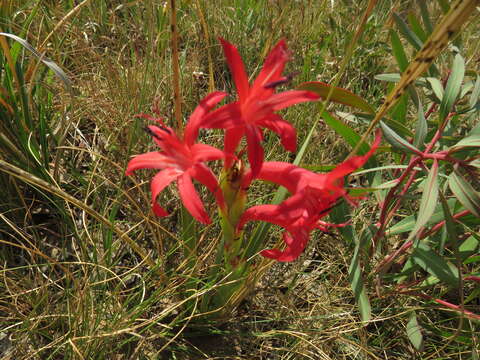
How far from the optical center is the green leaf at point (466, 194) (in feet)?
2.80

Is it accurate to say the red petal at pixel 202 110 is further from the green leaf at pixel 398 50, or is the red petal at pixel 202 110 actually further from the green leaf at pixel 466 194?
the green leaf at pixel 398 50

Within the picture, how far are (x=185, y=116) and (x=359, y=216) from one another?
2.60ft

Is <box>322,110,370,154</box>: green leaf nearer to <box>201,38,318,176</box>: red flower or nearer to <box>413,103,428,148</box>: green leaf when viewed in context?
<box>413,103,428,148</box>: green leaf

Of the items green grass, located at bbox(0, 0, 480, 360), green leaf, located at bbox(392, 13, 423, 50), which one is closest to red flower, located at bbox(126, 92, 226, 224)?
green grass, located at bbox(0, 0, 480, 360)

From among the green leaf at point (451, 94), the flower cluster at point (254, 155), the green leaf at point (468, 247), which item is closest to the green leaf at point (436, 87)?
the green leaf at point (451, 94)

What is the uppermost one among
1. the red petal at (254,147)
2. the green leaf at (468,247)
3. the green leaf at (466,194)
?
the red petal at (254,147)

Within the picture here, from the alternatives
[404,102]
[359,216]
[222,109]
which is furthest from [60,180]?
[404,102]

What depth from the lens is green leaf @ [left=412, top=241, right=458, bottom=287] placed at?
1.04 meters

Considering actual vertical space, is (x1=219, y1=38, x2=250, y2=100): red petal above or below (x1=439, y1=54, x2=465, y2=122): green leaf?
above

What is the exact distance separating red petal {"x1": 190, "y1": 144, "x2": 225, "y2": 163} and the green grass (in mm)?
337

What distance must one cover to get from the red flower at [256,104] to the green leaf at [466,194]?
0.44 m

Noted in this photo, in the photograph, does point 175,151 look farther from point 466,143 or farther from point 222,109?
point 466,143

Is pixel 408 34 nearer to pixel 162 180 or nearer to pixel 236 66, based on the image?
pixel 236 66

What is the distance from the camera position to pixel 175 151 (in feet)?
2.51
